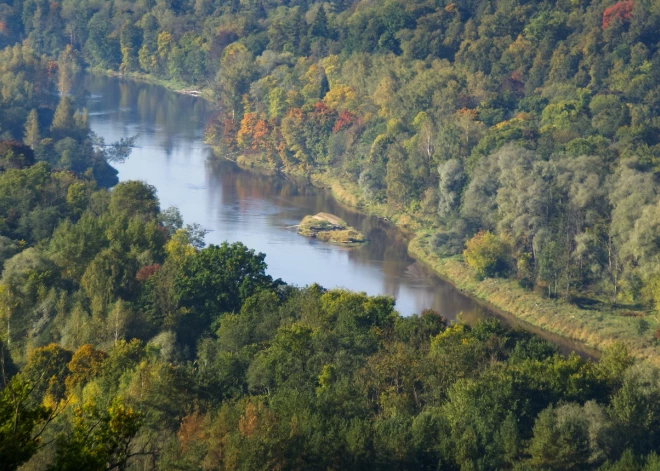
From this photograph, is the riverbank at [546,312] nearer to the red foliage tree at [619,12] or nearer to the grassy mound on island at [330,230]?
the grassy mound on island at [330,230]

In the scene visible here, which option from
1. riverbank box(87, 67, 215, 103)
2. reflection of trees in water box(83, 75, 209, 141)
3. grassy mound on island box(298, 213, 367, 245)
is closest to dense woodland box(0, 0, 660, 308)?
riverbank box(87, 67, 215, 103)

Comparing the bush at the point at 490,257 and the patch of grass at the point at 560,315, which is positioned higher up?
the bush at the point at 490,257

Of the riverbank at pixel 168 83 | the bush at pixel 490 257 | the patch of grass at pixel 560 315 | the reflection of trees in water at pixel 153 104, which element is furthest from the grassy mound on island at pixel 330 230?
the riverbank at pixel 168 83

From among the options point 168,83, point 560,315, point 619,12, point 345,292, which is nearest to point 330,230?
point 560,315

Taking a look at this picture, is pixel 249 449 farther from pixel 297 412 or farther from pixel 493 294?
pixel 493 294

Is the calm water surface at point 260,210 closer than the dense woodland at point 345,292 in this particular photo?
No

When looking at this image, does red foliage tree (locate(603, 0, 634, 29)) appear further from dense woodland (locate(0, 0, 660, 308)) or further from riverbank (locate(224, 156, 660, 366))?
riverbank (locate(224, 156, 660, 366))
